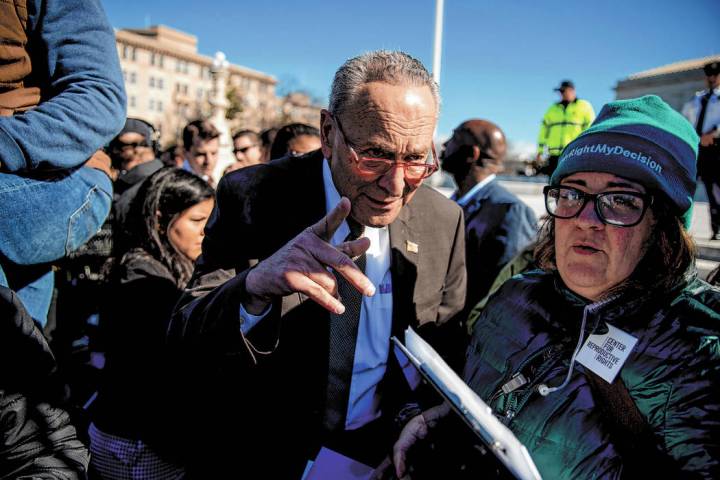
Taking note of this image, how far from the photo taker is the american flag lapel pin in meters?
2.08

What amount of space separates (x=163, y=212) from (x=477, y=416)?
84.2 inches

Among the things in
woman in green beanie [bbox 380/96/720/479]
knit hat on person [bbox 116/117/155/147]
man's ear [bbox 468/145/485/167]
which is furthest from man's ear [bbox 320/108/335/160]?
knit hat on person [bbox 116/117/155/147]

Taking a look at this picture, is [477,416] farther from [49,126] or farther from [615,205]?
[49,126]

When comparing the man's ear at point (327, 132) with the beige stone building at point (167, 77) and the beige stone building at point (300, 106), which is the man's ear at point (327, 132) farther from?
the beige stone building at point (300, 106)

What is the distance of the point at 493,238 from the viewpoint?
3586 mm

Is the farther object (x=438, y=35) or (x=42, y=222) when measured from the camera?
(x=438, y=35)

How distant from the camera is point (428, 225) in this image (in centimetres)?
219

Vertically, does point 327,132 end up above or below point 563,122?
above

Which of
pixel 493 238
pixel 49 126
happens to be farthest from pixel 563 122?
pixel 49 126

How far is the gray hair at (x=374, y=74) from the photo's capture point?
178cm

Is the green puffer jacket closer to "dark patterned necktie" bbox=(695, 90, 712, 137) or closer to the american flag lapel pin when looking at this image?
the american flag lapel pin

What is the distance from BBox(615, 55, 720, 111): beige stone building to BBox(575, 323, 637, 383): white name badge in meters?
44.8

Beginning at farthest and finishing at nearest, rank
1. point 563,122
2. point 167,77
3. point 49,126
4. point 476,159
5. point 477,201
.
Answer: point 167,77, point 563,122, point 476,159, point 477,201, point 49,126

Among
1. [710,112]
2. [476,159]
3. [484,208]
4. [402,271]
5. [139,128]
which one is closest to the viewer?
[402,271]
